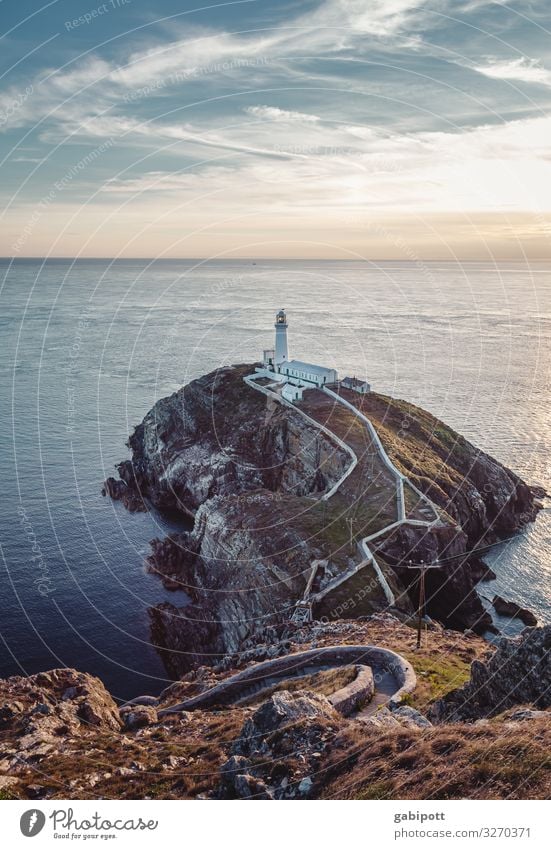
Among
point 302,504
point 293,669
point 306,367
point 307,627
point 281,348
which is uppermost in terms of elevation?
point 281,348

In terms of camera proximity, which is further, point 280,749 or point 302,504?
point 302,504

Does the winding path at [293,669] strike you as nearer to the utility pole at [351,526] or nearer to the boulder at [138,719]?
the boulder at [138,719]

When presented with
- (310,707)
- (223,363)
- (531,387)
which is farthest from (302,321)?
(310,707)

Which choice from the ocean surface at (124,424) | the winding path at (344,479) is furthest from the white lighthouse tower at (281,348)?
the ocean surface at (124,424)

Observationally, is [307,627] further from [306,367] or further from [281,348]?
[281,348]
